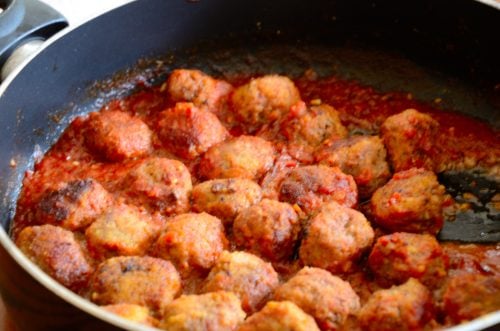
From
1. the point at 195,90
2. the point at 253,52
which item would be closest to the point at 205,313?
the point at 195,90

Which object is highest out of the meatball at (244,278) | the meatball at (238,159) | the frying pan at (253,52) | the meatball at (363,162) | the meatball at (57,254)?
the frying pan at (253,52)

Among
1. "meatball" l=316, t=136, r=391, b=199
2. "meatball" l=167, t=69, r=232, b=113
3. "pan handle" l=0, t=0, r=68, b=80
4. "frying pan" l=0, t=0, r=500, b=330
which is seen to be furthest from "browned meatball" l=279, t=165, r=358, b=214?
"pan handle" l=0, t=0, r=68, b=80

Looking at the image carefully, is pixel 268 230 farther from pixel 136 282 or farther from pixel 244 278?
pixel 136 282

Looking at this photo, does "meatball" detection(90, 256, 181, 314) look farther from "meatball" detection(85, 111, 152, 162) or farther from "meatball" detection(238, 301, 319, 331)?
"meatball" detection(85, 111, 152, 162)

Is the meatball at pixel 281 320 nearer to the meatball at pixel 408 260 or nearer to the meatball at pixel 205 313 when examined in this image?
the meatball at pixel 205 313

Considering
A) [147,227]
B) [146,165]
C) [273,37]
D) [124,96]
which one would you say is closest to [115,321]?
[147,227]

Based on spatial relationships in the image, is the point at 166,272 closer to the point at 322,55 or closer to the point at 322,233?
the point at 322,233

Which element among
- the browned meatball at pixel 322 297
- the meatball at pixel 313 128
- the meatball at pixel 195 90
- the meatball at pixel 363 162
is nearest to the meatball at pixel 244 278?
the browned meatball at pixel 322 297
